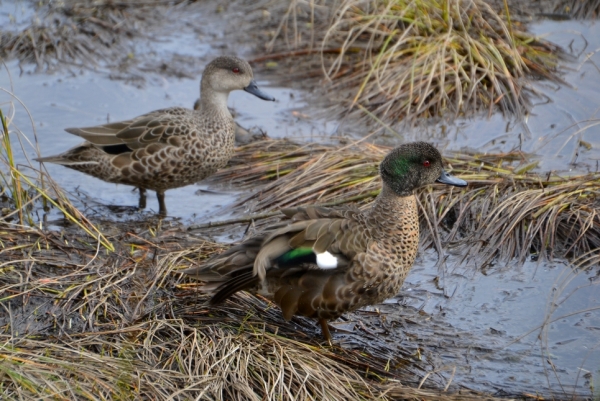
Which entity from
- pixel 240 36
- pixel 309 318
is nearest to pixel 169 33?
pixel 240 36

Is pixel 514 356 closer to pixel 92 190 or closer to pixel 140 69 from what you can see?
pixel 92 190

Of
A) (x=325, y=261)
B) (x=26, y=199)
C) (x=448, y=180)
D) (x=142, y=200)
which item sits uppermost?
(x=448, y=180)

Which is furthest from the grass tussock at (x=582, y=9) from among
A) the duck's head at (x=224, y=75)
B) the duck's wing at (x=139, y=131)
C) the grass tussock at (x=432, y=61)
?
the duck's wing at (x=139, y=131)

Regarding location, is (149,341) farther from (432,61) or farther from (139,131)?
(432,61)

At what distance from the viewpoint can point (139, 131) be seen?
6145 millimetres

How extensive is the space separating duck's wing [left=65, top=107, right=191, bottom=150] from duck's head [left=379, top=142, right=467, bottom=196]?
7.17 ft

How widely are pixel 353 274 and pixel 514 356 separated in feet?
3.09

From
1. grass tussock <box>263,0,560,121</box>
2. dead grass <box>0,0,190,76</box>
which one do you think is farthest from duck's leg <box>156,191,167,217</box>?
dead grass <box>0,0,190,76</box>

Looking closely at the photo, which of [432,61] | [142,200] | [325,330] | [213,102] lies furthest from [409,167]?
[432,61]

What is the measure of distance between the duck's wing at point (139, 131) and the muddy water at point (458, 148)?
51cm

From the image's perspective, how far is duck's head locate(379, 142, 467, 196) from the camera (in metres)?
4.33

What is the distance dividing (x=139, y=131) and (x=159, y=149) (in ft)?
0.76

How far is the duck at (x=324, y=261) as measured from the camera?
405 centimetres

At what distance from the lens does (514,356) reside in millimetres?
4289
